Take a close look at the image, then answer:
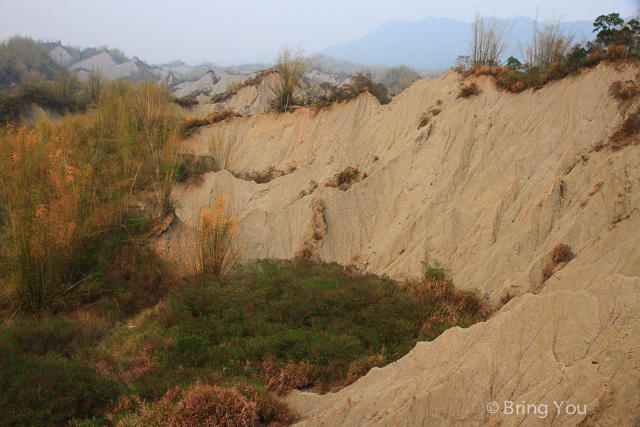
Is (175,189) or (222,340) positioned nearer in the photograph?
(222,340)

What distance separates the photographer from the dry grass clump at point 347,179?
12.8 m

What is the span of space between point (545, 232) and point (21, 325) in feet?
32.2

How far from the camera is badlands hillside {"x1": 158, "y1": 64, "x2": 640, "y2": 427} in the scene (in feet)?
12.1

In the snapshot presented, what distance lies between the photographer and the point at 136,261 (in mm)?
9383

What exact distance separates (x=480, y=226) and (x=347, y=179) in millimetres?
4766

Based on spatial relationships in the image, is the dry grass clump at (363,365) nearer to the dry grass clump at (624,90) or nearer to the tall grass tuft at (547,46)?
the dry grass clump at (624,90)

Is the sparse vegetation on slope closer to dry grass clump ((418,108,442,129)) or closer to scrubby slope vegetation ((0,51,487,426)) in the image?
dry grass clump ((418,108,442,129))

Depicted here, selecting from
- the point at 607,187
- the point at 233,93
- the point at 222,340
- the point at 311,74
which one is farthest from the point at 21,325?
the point at 311,74

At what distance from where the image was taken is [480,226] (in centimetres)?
934

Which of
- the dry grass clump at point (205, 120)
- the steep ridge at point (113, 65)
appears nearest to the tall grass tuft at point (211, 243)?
the dry grass clump at point (205, 120)

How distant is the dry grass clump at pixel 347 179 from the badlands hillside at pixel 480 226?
47 cm

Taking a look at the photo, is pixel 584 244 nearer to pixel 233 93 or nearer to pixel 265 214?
pixel 265 214

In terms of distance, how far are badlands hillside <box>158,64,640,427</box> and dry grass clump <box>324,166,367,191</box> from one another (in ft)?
1.54

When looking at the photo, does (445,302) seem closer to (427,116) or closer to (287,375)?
(287,375)
